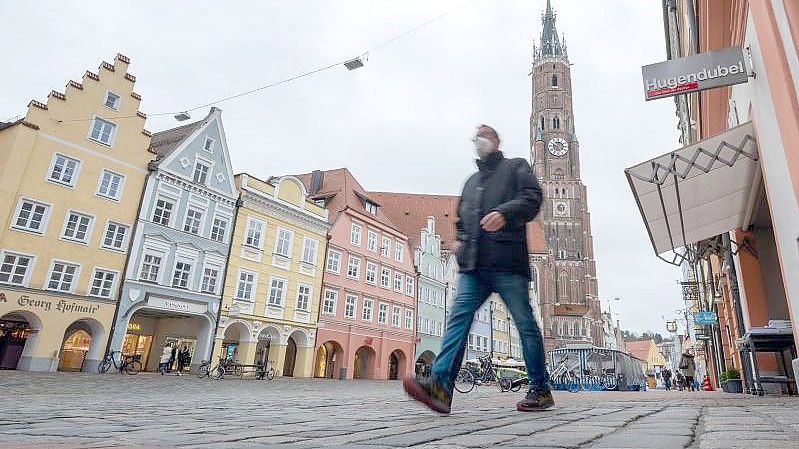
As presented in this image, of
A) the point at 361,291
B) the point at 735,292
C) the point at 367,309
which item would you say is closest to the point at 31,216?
the point at 361,291

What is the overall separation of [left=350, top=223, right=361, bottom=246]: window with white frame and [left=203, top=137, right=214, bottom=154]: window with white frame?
10.3 metres

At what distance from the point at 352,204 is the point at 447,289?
43.7 feet

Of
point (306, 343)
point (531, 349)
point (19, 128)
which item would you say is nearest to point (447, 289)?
point (306, 343)

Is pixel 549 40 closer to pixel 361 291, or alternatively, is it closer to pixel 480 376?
pixel 361 291

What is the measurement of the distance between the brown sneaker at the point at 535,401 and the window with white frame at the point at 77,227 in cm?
2050

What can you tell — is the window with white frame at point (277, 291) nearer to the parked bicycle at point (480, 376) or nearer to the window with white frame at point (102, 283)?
the window with white frame at point (102, 283)

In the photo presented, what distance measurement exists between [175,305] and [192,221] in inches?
154

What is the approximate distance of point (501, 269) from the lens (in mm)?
4109

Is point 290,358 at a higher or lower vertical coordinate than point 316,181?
lower

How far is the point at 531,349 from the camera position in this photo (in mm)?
4062

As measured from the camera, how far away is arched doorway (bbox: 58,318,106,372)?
19641mm

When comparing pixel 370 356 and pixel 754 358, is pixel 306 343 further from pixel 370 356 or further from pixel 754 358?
pixel 754 358

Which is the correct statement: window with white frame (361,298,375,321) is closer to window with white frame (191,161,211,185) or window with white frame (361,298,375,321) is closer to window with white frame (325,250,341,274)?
window with white frame (325,250,341,274)

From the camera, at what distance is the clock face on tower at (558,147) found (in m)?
93.8
